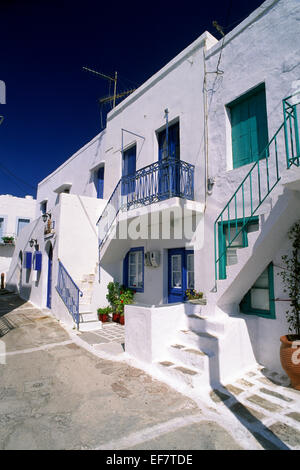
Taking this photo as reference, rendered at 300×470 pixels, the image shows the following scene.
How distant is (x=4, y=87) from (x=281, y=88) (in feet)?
24.9

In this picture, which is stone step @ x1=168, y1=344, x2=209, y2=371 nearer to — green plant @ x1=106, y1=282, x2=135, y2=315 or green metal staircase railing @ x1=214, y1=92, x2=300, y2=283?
green metal staircase railing @ x1=214, y1=92, x2=300, y2=283

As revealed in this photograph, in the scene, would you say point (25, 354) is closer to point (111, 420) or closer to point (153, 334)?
point (153, 334)

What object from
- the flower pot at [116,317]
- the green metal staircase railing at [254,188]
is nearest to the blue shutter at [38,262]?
the flower pot at [116,317]

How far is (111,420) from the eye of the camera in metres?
3.53

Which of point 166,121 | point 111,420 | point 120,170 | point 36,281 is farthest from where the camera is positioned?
point 36,281

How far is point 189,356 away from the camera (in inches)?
195

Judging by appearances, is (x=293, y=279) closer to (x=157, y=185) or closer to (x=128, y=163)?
(x=157, y=185)

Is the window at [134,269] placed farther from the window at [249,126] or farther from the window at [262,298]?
the window at [249,126]

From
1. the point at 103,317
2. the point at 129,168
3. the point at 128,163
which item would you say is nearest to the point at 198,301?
the point at 103,317

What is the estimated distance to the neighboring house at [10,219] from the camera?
1984 centimetres

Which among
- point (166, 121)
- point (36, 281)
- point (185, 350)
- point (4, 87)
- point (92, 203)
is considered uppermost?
point (4, 87)

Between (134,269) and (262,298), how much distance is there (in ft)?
15.7

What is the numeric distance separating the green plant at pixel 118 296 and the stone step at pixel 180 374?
3887 millimetres
